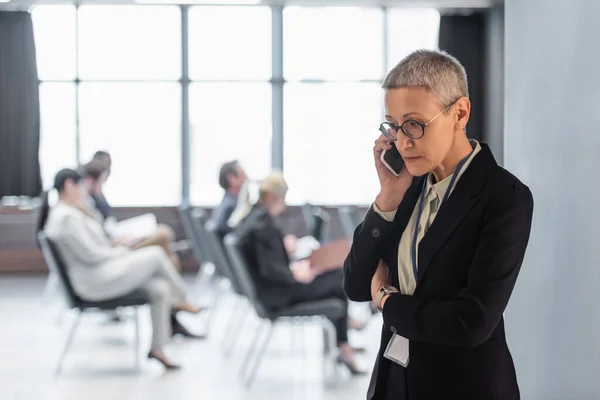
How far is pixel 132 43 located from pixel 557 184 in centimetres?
981

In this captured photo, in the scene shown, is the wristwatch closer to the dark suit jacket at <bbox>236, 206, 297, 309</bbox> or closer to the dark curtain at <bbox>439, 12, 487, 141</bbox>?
the dark suit jacket at <bbox>236, 206, 297, 309</bbox>

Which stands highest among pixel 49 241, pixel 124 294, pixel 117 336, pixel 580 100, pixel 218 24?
pixel 218 24

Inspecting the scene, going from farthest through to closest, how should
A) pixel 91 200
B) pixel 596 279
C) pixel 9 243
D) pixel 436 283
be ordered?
pixel 9 243
pixel 91 200
pixel 596 279
pixel 436 283

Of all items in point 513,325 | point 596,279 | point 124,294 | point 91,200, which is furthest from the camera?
point 91,200

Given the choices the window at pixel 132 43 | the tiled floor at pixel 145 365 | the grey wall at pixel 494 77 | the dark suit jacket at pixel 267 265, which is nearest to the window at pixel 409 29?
the grey wall at pixel 494 77

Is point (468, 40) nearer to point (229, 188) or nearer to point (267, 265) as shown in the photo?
point (229, 188)

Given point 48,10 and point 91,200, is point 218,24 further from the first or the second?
point 91,200

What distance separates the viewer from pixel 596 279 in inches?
83.5

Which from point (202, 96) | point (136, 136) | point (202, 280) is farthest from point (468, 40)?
point (202, 280)

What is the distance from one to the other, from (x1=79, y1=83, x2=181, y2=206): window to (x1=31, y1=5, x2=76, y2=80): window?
320mm

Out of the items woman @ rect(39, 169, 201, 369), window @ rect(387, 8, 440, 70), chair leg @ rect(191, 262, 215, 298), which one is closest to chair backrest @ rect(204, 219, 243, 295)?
woman @ rect(39, 169, 201, 369)

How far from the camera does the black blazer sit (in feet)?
5.11

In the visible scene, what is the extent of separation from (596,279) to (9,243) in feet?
32.8

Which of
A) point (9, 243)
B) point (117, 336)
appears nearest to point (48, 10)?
point (9, 243)
